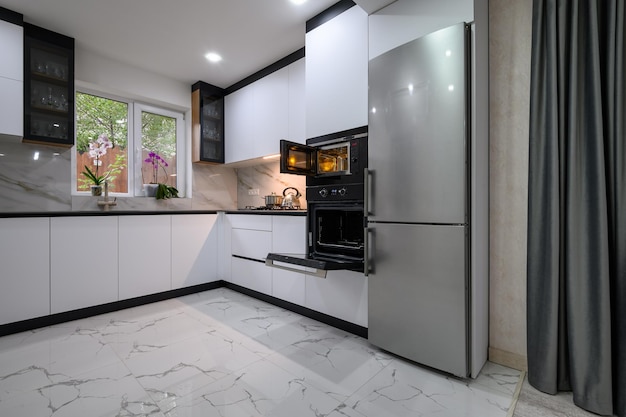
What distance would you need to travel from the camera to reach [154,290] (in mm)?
2951

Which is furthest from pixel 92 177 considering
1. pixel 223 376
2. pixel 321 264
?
pixel 321 264

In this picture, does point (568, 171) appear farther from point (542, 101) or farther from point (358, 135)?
point (358, 135)

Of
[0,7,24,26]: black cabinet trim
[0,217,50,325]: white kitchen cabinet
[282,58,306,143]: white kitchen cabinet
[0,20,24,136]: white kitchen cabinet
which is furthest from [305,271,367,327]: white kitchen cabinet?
[0,7,24,26]: black cabinet trim

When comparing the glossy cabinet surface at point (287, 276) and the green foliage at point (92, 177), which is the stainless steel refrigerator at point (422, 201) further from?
the green foliage at point (92, 177)

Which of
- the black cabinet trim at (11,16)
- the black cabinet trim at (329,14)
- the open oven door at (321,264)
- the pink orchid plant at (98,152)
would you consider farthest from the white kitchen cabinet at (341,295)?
the black cabinet trim at (11,16)

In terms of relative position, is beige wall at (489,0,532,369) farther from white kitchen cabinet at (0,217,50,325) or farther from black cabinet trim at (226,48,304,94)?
white kitchen cabinet at (0,217,50,325)

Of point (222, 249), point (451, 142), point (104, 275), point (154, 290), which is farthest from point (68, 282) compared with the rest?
point (451, 142)

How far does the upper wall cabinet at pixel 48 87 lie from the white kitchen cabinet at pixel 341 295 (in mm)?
2578

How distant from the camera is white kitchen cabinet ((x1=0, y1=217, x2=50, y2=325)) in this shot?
2.21 metres

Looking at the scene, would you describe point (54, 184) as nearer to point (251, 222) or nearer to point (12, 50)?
point (12, 50)

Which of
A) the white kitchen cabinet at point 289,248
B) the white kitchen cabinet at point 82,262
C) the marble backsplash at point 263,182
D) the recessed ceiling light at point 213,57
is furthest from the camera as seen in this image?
the marble backsplash at point 263,182

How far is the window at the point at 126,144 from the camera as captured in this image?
3.18 meters

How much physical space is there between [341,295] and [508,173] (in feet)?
4.43

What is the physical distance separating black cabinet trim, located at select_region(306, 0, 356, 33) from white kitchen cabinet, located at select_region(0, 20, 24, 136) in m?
2.34
